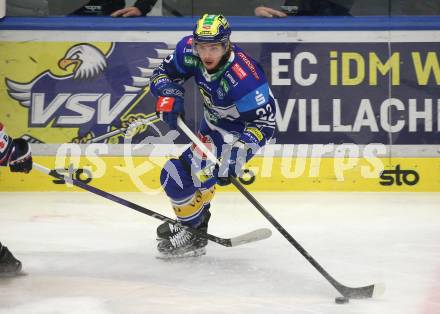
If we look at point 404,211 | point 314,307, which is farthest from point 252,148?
point 404,211

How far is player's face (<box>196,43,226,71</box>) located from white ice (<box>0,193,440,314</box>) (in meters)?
1.06

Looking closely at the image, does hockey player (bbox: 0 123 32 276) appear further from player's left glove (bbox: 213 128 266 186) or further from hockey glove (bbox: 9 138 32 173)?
player's left glove (bbox: 213 128 266 186)

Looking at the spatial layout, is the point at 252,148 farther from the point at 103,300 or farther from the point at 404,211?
the point at 404,211

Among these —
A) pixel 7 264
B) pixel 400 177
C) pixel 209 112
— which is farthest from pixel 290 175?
pixel 7 264

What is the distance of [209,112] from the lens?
495 centimetres

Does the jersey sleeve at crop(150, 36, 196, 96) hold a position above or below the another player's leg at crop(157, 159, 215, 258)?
above

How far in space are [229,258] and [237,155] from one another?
2.32 feet

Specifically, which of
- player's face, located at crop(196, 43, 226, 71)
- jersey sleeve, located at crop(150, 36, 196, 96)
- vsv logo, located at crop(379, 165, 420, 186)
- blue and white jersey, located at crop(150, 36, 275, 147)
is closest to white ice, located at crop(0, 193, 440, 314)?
vsv logo, located at crop(379, 165, 420, 186)

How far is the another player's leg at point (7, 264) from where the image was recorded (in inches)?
169

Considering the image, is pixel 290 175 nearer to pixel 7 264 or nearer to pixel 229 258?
pixel 229 258

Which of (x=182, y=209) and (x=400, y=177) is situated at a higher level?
(x=182, y=209)

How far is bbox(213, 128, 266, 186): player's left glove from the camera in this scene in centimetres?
432

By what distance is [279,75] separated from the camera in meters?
7.22

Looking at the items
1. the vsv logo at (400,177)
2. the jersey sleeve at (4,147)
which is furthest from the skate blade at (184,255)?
the vsv logo at (400,177)
